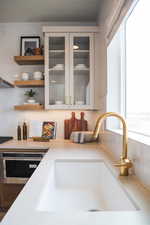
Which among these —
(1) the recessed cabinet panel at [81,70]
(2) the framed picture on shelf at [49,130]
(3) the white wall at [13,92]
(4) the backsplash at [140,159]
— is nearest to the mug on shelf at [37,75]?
(3) the white wall at [13,92]

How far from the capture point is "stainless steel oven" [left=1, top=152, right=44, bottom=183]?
2.01m

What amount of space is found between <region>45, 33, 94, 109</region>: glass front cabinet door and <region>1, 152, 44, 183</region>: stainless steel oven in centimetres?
70

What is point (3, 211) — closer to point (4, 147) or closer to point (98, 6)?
point (4, 147)

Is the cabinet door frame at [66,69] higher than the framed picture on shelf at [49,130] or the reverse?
higher

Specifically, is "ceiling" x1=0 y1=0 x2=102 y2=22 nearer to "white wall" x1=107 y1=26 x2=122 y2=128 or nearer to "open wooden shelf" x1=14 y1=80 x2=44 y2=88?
"white wall" x1=107 y1=26 x2=122 y2=128

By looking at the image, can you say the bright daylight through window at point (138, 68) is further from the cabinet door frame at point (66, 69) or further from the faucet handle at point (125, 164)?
the cabinet door frame at point (66, 69)

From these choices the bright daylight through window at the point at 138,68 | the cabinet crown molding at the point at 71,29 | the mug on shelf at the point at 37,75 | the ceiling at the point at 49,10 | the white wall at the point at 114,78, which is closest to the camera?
the bright daylight through window at the point at 138,68

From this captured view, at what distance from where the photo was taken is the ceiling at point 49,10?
227cm

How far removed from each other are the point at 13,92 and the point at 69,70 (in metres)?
0.91

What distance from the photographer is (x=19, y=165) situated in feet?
6.64

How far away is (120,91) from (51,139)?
1207 millimetres

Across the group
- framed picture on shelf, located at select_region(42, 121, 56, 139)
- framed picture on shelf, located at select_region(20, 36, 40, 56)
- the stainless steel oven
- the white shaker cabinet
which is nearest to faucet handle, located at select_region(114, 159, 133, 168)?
the stainless steel oven

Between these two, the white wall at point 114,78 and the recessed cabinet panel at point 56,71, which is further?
the recessed cabinet panel at point 56,71

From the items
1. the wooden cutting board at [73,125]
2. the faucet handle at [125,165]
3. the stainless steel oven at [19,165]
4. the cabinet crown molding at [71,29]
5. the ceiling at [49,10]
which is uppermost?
the ceiling at [49,10]
